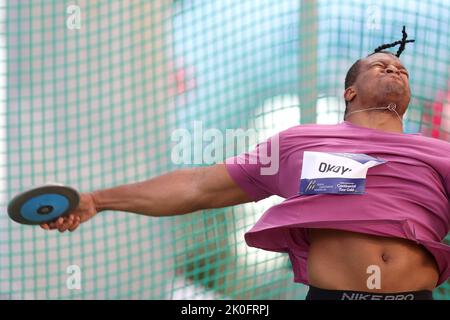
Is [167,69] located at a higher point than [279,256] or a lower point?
higher

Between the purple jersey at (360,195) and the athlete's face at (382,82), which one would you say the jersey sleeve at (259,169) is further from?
the athlete's face at (382,82)

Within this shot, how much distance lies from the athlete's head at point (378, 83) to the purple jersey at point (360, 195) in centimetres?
12

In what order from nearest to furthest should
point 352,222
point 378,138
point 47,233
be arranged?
point 352,222, point 378,138, point 47,233

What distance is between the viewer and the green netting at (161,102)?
438 cm

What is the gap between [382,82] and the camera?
10.3 feet

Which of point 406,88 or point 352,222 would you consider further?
point 406,88

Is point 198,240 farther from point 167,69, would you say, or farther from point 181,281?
point 167,69

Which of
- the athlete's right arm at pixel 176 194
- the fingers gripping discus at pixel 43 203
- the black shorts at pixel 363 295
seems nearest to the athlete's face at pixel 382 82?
the athlete's right arm at pixel 176 194

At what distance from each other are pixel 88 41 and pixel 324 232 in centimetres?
202

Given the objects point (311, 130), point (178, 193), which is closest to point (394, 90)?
point (311, 130)

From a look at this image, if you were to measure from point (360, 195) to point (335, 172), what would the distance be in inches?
3.9

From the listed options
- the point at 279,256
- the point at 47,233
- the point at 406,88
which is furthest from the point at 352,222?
the point at 47,233

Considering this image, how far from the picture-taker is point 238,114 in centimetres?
447

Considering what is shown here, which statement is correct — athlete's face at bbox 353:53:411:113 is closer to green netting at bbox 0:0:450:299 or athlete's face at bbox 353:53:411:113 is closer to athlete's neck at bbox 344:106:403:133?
athlete's neck at bbox 344:106:403:133
